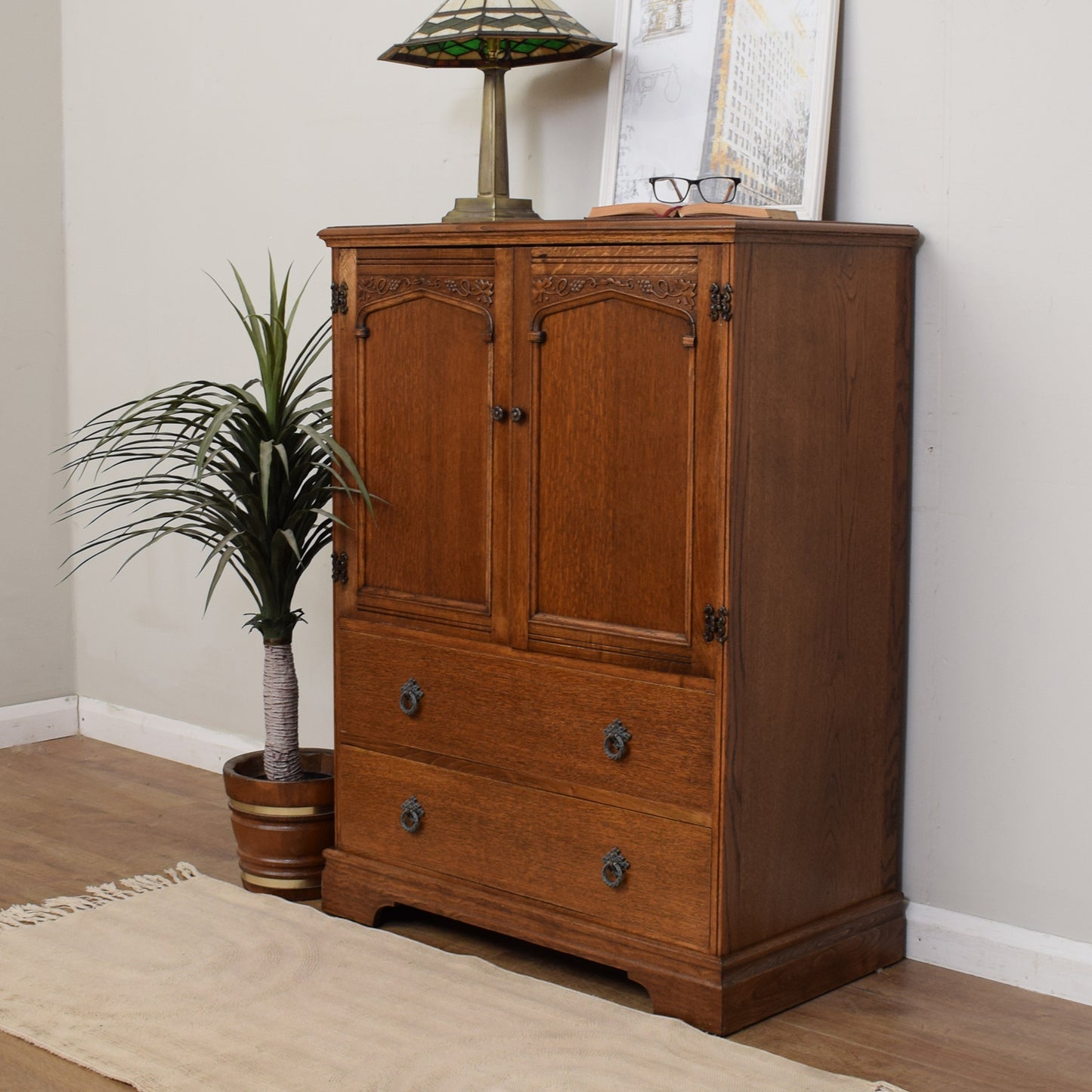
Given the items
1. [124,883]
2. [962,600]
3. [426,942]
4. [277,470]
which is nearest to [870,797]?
[962,600]

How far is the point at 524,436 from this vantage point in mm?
2664

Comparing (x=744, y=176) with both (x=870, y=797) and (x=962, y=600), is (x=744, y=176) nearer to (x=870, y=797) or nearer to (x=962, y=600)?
(x=962, y=600)

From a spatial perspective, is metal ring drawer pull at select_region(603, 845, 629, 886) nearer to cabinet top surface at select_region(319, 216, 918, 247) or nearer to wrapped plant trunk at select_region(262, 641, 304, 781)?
wrapped plant trunk at select_region(262, 641, 304, 781)

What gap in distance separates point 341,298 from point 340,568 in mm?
530

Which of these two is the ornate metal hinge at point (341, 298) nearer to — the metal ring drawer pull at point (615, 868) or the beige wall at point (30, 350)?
the metal ring drawer pull at point (615, 868)

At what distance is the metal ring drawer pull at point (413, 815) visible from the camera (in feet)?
9.49

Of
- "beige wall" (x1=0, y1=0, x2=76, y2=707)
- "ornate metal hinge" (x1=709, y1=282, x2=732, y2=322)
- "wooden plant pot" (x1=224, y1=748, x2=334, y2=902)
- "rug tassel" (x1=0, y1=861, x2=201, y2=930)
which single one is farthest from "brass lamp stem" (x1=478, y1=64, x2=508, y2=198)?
"beige wall" (x1=0, y1=0, x2=76, y2=707)

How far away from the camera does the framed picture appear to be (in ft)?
9.18

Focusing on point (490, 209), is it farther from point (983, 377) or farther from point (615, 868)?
point (615, 868)

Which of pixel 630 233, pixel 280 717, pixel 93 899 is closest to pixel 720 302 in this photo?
pixel 630 233

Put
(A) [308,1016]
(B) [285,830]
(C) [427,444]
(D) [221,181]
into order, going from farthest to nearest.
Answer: (D) [221,181], (B) [285,830], (C) [427,444], (A) [308,1016]

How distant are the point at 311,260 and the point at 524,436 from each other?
137 centimetres

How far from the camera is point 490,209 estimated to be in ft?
9.84

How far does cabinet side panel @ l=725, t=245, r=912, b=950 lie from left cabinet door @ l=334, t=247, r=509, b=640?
49 centimetres
